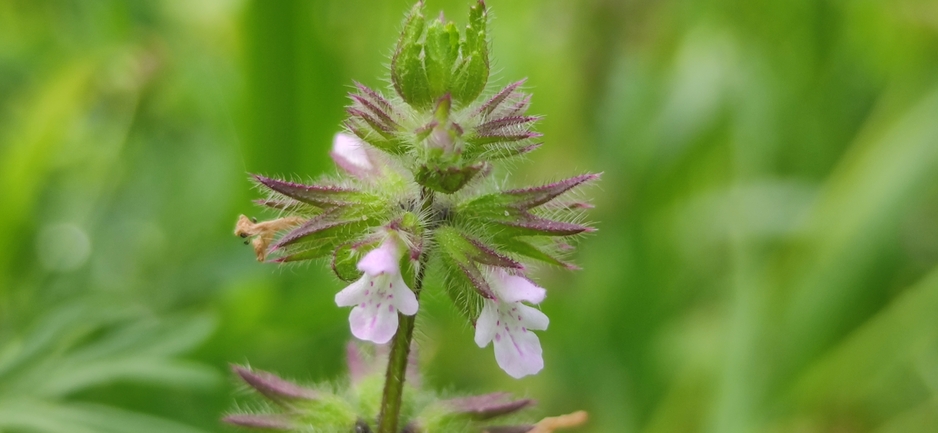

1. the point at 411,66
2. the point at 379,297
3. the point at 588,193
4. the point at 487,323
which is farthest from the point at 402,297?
the point at 588,193

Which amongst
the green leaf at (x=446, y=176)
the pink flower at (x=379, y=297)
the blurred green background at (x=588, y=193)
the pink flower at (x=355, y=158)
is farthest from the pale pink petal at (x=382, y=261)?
the blurred green background at (x=588, y=193)

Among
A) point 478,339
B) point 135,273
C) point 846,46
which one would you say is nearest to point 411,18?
point 478,339

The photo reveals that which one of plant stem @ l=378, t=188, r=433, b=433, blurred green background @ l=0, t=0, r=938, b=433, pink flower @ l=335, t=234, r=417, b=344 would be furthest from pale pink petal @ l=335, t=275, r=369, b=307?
blurred green background @ l=0, t=0, r=938, b=433

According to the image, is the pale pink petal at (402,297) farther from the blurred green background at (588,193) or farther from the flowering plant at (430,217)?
the blurred green background at (588,193)

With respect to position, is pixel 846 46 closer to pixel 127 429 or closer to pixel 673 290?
pixel 673 290

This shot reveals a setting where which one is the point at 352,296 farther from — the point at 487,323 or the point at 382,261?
the point at 487,323

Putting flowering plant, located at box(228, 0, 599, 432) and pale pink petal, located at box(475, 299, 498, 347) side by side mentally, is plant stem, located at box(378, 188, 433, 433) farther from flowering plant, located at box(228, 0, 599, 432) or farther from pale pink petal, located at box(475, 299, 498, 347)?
pale pink petal, located at box(475, 299, 498, 347)
